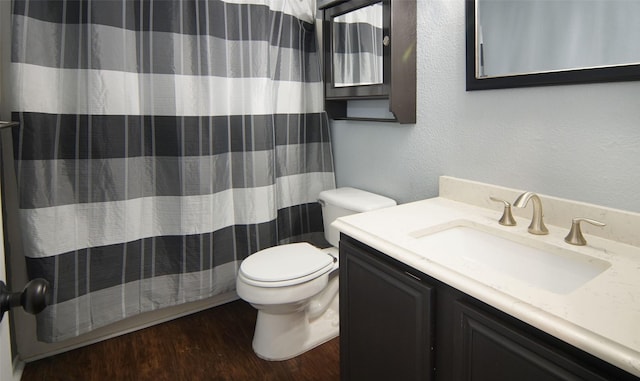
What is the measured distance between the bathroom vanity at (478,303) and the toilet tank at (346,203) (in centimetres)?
33

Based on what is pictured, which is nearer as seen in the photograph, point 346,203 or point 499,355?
point 499,355

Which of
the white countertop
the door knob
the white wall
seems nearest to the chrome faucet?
the white countertop

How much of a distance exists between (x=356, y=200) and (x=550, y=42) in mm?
1028

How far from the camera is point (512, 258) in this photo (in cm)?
115

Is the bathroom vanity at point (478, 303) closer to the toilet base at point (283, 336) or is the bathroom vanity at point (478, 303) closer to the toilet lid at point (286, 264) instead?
the toilet lid at point (286, 264)

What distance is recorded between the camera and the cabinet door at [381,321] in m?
1.01

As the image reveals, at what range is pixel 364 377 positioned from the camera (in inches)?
49.6

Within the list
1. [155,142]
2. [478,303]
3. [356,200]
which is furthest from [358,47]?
[478,303]

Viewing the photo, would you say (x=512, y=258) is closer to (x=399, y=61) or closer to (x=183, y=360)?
(x=399, y=61)

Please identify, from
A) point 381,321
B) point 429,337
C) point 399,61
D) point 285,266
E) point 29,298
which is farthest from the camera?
point 285,266

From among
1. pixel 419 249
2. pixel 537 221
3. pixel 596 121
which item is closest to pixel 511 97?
pixel 596 121

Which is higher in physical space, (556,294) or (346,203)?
(346,203)

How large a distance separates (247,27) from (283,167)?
2.57 ft

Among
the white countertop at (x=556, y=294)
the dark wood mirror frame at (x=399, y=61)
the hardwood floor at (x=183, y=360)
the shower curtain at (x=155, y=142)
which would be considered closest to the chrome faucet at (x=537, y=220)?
the white countertop at (x=556, y=294)
